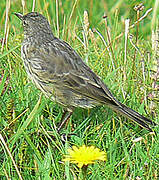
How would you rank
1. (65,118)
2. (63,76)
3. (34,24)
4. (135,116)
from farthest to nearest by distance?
(34,24)
(63,76)
(65,118)
(135,116)

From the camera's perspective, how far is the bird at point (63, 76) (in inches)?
143

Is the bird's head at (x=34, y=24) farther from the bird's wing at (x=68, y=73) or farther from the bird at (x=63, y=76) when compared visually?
the bird's wing at (x=68, y=73)

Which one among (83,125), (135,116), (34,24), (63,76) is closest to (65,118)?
(83,125)

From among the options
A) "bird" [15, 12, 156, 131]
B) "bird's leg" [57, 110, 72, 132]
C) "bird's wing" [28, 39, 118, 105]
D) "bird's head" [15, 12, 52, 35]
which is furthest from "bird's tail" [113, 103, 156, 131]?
"bird's head" [15, 12, 52, 35]

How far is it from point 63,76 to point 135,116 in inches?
30.2

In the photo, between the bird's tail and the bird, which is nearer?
the bird's tail

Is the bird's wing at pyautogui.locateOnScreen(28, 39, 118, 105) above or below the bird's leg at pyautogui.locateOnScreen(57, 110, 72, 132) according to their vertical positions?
above

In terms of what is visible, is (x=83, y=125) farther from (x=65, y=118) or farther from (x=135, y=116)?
(x=135, y=116)

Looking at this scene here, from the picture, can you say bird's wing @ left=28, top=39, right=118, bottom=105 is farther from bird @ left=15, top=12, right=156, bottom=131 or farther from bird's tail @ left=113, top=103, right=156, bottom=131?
bird's tail @ left=113, top=103, right=156, bottom=131

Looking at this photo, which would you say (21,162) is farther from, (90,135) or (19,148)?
(90,135)

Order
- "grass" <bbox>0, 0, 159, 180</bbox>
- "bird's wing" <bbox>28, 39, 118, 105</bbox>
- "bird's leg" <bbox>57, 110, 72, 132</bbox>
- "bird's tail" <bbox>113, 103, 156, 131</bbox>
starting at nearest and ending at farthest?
"grass" <bbox>0, 0, 159, 180</bbox> < "bird's tail" <bbox>113, 103, 156, 131</bbox> < "bird's leg" <bbox>57, 110, 72, 132</bbox> < "bird's wing" <bbox>28, 39, 118, 105</bbox>

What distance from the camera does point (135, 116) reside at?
342 cm

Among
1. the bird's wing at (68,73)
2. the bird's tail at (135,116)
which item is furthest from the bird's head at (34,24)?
the bird's tail at (135,116)

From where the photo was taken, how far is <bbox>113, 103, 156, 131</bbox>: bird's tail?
3377mm
